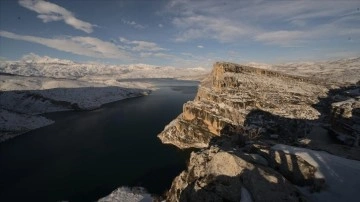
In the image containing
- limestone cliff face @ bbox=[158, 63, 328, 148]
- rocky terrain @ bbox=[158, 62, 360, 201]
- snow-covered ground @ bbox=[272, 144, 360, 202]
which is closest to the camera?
snow-covered ground @ bbox=[272, 144, 360, 202]

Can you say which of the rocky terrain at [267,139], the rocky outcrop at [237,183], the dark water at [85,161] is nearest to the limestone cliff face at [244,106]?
the rocky terrain at [267,139]

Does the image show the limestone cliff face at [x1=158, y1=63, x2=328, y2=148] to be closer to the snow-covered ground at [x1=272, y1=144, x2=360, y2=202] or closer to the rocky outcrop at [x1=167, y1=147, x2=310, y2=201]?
the snow-covered ground at [x1=272, y1=144, x2=360, y2=202]

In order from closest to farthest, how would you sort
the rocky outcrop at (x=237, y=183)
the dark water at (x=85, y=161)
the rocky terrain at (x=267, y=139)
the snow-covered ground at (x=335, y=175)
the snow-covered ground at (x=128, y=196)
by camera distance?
the rocky outcrop at (x=237, y=183) < the snow-covered ground at (x=335, y=175) < the rocky terrain at (x=267, y=139) < the snow-covered ground at (x=128, y=196) < the dark water at (x=85, y=161)

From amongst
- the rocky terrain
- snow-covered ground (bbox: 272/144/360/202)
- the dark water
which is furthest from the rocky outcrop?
the dark water

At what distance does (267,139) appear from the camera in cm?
6028

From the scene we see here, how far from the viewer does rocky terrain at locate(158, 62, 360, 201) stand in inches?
987

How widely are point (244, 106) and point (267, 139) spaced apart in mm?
22075

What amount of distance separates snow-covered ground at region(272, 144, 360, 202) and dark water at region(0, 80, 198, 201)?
110 ft

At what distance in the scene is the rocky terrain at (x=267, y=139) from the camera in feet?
82.3

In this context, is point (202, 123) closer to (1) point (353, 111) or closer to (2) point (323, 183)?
(1) point (353, 111)

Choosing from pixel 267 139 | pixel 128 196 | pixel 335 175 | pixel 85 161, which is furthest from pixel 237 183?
pixel 85 161

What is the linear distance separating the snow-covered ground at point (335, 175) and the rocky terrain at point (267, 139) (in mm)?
84

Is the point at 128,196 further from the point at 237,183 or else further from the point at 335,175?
the point at 335,175

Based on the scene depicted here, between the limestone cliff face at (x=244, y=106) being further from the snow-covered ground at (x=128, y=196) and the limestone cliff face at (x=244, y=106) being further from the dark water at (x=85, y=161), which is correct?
the snow-covered ground at (x=128, y=196)
